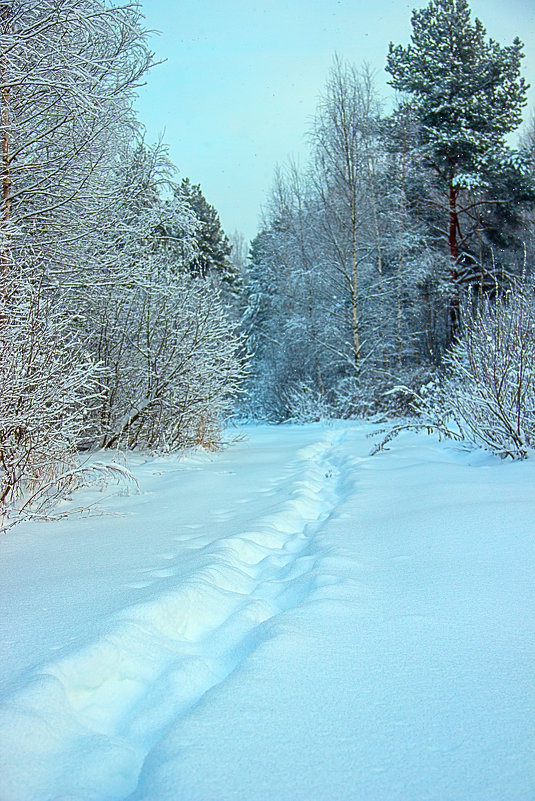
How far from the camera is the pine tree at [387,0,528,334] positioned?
15.1m

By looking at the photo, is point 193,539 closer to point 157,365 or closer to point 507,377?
point 507,377

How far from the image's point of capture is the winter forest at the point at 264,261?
4.27 metres

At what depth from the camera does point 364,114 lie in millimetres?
14766

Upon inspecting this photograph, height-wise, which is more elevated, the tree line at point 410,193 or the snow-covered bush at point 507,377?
the tree line at point 410,193

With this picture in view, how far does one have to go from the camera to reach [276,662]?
1.46 meters

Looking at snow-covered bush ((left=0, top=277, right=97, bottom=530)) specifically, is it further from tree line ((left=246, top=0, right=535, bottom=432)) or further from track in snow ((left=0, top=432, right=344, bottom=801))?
tree line ((left=246, top=0, right=535, bottom=432))

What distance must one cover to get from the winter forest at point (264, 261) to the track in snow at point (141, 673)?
2.08 m

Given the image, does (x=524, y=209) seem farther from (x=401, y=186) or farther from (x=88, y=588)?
(x=88, y=588)

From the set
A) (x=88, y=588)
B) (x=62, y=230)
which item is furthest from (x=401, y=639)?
(x=62, y=230)

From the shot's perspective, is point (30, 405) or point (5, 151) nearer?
point (30, 405)

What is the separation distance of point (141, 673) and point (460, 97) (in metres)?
18.4

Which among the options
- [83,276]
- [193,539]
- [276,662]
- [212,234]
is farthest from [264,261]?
[276,662]

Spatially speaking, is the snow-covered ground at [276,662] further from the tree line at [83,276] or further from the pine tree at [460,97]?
the pine tree at [460,97]

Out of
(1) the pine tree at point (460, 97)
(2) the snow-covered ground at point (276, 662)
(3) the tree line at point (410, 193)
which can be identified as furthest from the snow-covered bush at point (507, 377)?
(1) the pine tree at point (460, 97)
